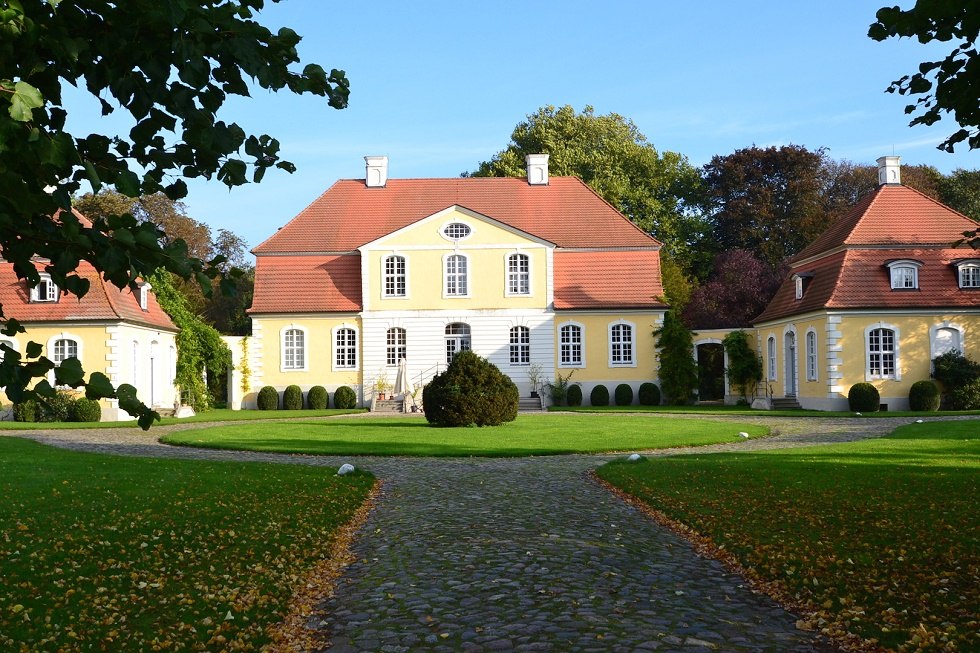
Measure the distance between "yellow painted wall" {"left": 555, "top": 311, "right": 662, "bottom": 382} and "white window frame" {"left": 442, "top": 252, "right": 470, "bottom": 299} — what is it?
13.0 feet

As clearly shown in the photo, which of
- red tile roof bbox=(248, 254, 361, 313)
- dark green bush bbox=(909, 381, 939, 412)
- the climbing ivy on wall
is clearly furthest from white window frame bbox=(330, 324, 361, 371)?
dark green bush bbox=(909, 381, 939, 412)

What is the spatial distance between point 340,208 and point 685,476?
31029 mm

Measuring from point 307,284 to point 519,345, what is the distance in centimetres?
916

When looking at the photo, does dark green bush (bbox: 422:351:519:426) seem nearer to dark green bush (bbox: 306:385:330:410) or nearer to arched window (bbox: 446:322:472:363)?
arched window (bbox: 446:322:472:363)

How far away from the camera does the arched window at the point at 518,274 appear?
38500 mm

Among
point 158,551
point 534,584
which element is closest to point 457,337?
point 158,551

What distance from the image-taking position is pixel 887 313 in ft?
105

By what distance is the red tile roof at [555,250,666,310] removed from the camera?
125 feet

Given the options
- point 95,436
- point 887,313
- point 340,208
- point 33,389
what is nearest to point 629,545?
point 33,389

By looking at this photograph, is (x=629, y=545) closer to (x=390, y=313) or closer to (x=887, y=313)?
(x=887, y=313)

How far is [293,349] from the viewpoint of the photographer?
38.9 metres

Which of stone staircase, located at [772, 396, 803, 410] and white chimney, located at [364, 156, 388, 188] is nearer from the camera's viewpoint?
stone staircase, located at [772, 396, 803, 410]

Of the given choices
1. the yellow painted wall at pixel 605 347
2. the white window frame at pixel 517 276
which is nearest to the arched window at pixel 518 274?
the white window frame at pixel 517 276

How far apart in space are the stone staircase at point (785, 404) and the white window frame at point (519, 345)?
31.7 feet
